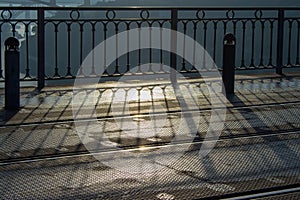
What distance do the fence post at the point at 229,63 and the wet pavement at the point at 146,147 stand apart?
0.93ft

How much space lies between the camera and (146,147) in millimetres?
5938

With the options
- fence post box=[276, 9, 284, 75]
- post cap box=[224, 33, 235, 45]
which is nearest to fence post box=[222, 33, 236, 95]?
post cap box=[224, 33, 235, 45]

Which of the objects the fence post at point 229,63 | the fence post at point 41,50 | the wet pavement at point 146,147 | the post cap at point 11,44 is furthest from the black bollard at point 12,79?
the fence post at point 229,63

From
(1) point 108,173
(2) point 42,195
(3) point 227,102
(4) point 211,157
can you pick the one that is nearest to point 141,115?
(3) point 227,102

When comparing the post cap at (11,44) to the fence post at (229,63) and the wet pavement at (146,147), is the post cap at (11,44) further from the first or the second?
the fence post at (229,63)

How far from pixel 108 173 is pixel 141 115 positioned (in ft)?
8.32

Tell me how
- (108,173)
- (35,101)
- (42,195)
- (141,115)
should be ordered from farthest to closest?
1. (35,101)
2. (141,115)
3. (108,173)
4. (42,195)

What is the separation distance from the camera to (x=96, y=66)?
10883mm

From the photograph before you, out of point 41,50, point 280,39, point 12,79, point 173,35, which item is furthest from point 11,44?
point 280,39

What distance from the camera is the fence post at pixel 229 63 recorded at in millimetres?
9242

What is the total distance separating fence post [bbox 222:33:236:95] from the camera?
364 inches

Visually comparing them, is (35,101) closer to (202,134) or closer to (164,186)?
(202,134)

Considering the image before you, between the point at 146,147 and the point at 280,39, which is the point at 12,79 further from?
the point at 280,39

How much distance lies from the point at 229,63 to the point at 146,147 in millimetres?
3675
